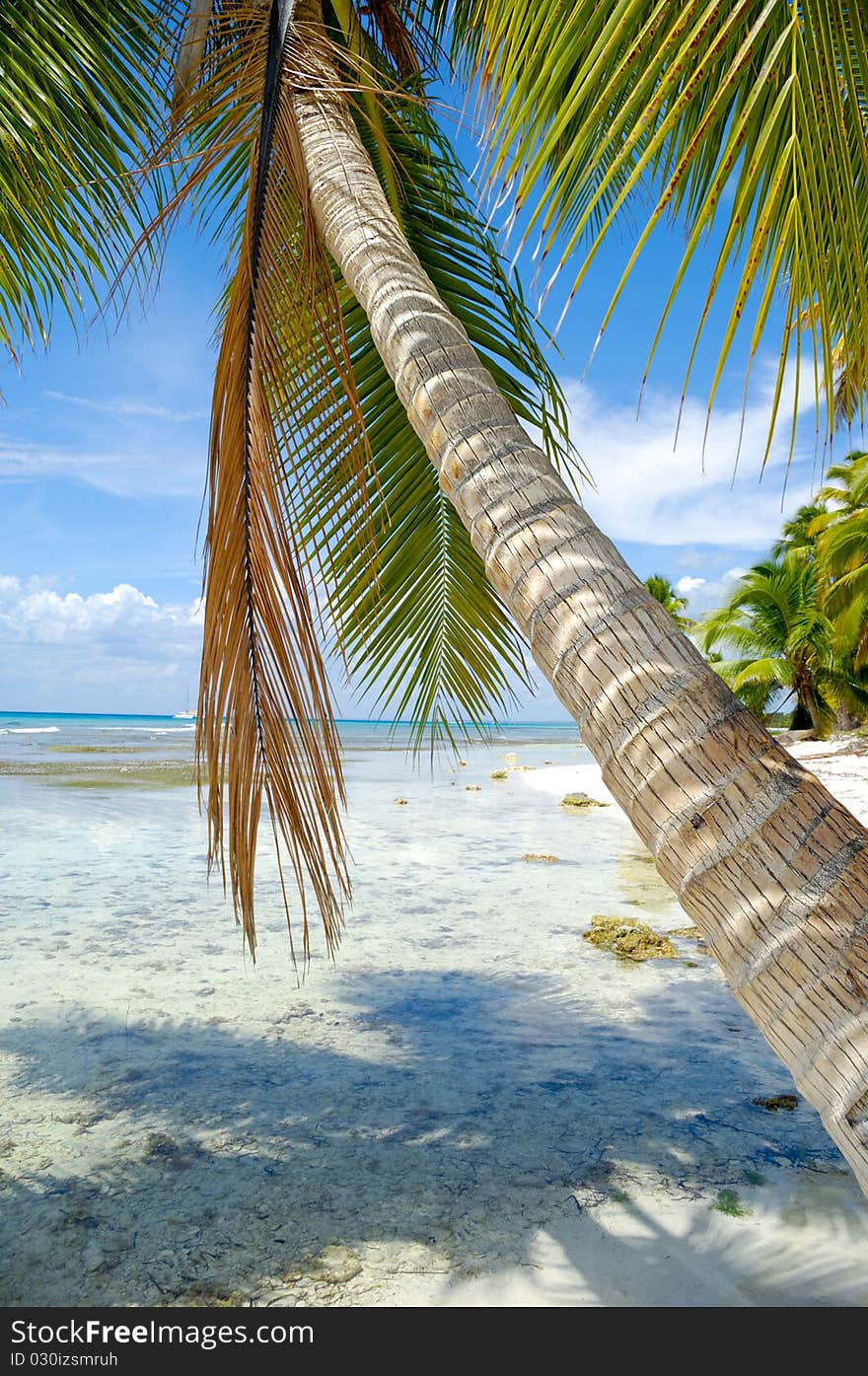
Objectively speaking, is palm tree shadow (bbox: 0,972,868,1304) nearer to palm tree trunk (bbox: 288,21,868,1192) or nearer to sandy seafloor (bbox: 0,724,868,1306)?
sandy seafloor (bbox: 0,724,868,1306)

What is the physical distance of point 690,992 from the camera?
5637 millimetres

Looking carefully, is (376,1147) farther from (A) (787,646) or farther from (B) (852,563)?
(A) (787,646)

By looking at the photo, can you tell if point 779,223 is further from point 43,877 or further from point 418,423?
point 43,877

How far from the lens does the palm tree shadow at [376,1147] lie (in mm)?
2885

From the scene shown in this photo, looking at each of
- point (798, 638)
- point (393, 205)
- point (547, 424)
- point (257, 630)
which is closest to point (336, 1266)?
point (257, 630)

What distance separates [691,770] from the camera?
1304 millimetres

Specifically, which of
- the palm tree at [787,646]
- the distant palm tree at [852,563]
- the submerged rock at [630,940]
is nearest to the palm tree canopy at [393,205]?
the submerged rock at [630,940]

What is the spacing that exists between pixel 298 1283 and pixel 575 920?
4908 millimetres

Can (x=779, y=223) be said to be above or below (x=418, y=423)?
above

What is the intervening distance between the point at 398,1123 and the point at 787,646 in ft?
68.8

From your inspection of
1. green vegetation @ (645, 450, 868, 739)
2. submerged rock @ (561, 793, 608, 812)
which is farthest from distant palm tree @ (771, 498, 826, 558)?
submerged rock @ (561, 793, 608, 812)

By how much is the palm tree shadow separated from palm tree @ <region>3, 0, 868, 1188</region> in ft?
5.31

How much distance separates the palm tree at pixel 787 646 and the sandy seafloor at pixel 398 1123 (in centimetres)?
1593
